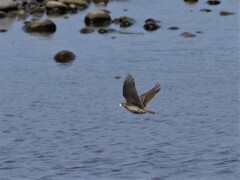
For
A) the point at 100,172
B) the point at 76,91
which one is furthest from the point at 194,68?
the point at 100,172

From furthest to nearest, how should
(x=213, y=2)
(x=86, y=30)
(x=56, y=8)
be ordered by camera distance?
(x=213, y=2) < (x=56, y=8) < (x=86, y=30)

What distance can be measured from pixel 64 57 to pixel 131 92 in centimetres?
1872

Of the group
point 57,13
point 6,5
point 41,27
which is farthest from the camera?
point 57,13

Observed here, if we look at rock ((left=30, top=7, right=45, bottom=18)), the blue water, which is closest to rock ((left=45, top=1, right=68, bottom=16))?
rock ((left=30, top=7, right=45, bottom=18))

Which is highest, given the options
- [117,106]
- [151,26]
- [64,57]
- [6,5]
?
[117,106]

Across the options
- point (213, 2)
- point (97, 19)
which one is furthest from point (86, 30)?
point (213, 2)

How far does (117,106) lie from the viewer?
31.7 meters

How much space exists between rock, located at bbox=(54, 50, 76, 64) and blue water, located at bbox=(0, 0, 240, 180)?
1.26 ft

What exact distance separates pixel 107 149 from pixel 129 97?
4.76m

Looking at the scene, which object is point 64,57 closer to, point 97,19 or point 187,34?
point 187,34

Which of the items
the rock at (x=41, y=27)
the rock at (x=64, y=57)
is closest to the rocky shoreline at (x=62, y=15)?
the rock at (x=41, y=27)

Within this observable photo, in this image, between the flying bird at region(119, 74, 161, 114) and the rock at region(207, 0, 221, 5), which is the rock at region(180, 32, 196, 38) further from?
the flying bird at region(119, 74, 161, 114)

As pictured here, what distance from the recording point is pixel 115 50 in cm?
4238

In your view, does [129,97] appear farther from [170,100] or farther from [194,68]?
[194,68]
